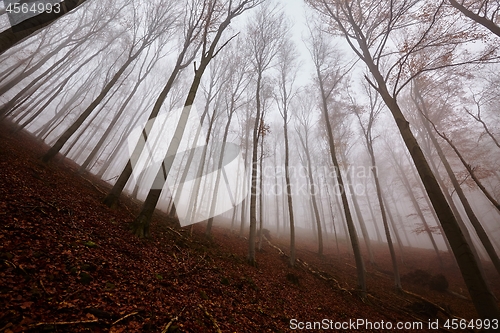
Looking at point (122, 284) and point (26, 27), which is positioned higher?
point (26, 27)

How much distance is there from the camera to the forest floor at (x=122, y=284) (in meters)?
2.35

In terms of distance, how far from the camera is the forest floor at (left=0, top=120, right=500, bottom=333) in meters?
2.35

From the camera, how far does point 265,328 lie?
394 centimetres

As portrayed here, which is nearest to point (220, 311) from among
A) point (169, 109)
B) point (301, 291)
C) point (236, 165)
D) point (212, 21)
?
point (301, 291)

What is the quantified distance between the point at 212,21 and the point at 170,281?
11066mm

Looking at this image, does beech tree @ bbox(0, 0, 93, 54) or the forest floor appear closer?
the forest floor

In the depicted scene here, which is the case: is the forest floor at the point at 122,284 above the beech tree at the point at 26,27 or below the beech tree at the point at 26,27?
below

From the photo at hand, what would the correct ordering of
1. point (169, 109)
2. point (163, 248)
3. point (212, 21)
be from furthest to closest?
point (169, 109) < point (212, 21) < point (163, 248)

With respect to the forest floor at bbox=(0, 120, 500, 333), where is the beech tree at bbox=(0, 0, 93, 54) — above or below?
above

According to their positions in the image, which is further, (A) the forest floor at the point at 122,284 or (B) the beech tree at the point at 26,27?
(B) the beech tree at the point at 26,27

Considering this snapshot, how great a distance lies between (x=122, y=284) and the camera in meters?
3.24

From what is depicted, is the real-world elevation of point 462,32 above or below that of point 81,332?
above

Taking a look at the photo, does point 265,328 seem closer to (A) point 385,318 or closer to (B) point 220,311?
(B) point 220,311

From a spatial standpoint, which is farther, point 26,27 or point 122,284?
point 26,27
